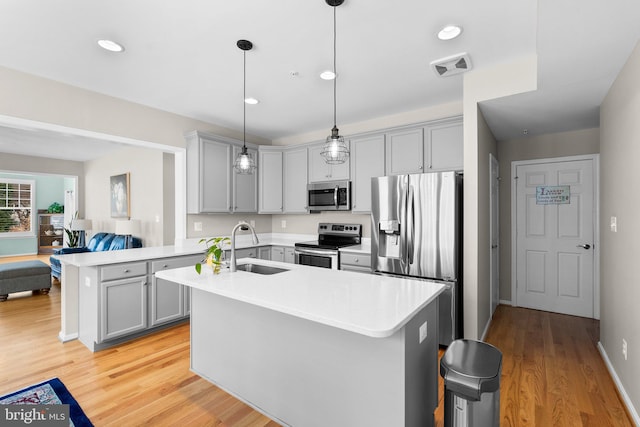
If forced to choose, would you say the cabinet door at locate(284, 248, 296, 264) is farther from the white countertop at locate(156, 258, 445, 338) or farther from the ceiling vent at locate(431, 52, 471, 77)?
the ceiling vent at locate(431, 52, 471, 77)

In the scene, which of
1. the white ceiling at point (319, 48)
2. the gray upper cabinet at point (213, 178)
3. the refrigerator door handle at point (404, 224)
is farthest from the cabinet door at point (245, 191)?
the refrigerator door handle at point (404, 224)

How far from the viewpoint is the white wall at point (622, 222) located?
202 centimetres

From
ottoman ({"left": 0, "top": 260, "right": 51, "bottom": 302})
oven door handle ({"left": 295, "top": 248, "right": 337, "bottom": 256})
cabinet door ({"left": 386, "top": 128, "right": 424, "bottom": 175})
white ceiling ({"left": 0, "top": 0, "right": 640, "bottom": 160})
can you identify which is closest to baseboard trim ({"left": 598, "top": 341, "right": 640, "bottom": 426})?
white ceiling ({"left": 0, "top": 0, "right": 640, "bottom": 160})

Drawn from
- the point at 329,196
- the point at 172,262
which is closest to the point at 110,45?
the point at 172,262

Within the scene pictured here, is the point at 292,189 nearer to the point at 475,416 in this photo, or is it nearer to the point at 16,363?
the point at 16,363

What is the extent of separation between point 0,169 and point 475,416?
28.1 ft

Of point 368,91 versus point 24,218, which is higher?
point 368,91

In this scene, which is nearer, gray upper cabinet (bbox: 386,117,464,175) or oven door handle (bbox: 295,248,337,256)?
gray upper cabinet (bbox: 386,117,464,175)

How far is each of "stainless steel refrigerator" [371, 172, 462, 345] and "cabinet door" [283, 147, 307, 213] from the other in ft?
5.38

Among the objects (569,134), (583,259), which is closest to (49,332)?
(583,259)

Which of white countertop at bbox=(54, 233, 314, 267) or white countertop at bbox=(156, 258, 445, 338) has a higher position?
white countertop at bbox=(54, 233, 314, 267)

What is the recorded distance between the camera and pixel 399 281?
2105mm

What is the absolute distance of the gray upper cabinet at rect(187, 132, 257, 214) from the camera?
4.12 meters

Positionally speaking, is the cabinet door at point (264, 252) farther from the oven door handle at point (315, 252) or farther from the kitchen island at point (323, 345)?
the kitchen island at point (323, 345)
